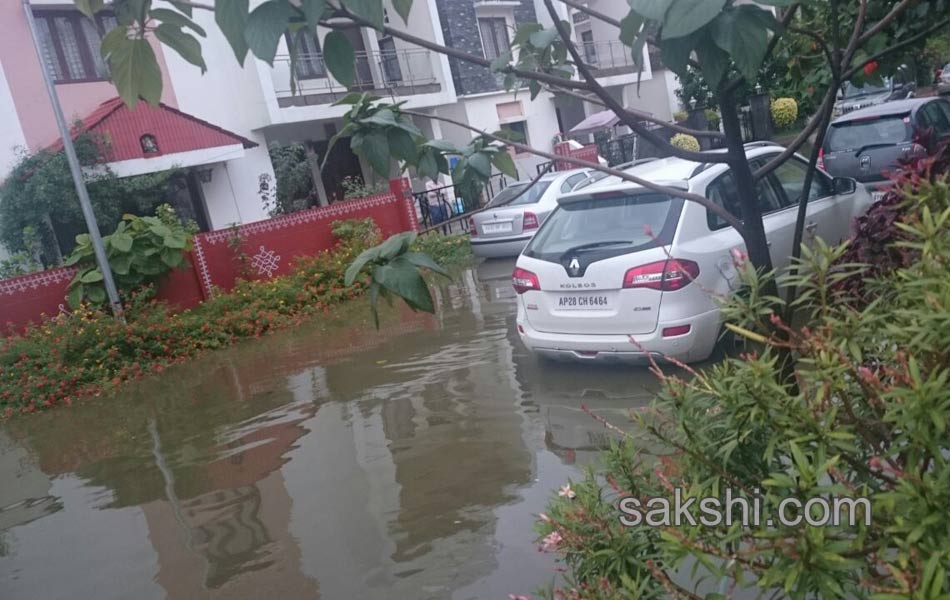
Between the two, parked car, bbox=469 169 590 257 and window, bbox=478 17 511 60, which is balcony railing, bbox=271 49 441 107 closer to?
window, bbox=478 17 511 60

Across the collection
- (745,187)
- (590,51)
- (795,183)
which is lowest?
(795,183)

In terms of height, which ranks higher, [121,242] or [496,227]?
[121,242]

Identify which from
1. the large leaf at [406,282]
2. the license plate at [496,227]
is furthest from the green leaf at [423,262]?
the license plate at [496,227]

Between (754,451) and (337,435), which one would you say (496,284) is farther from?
(754,451)

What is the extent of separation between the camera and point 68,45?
49.9ft

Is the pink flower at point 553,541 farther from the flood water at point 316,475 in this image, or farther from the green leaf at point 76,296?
the green leaf at point 76,296

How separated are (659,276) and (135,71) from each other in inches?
168

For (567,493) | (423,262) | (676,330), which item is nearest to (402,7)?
(423,262)

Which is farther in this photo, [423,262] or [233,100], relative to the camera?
[233,100]

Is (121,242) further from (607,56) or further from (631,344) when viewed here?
(607,56)

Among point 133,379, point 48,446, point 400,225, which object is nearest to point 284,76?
point 400,225

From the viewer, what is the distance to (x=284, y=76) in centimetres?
1788

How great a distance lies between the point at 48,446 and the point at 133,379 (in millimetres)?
1952

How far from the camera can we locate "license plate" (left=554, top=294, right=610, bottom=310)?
594 cm
